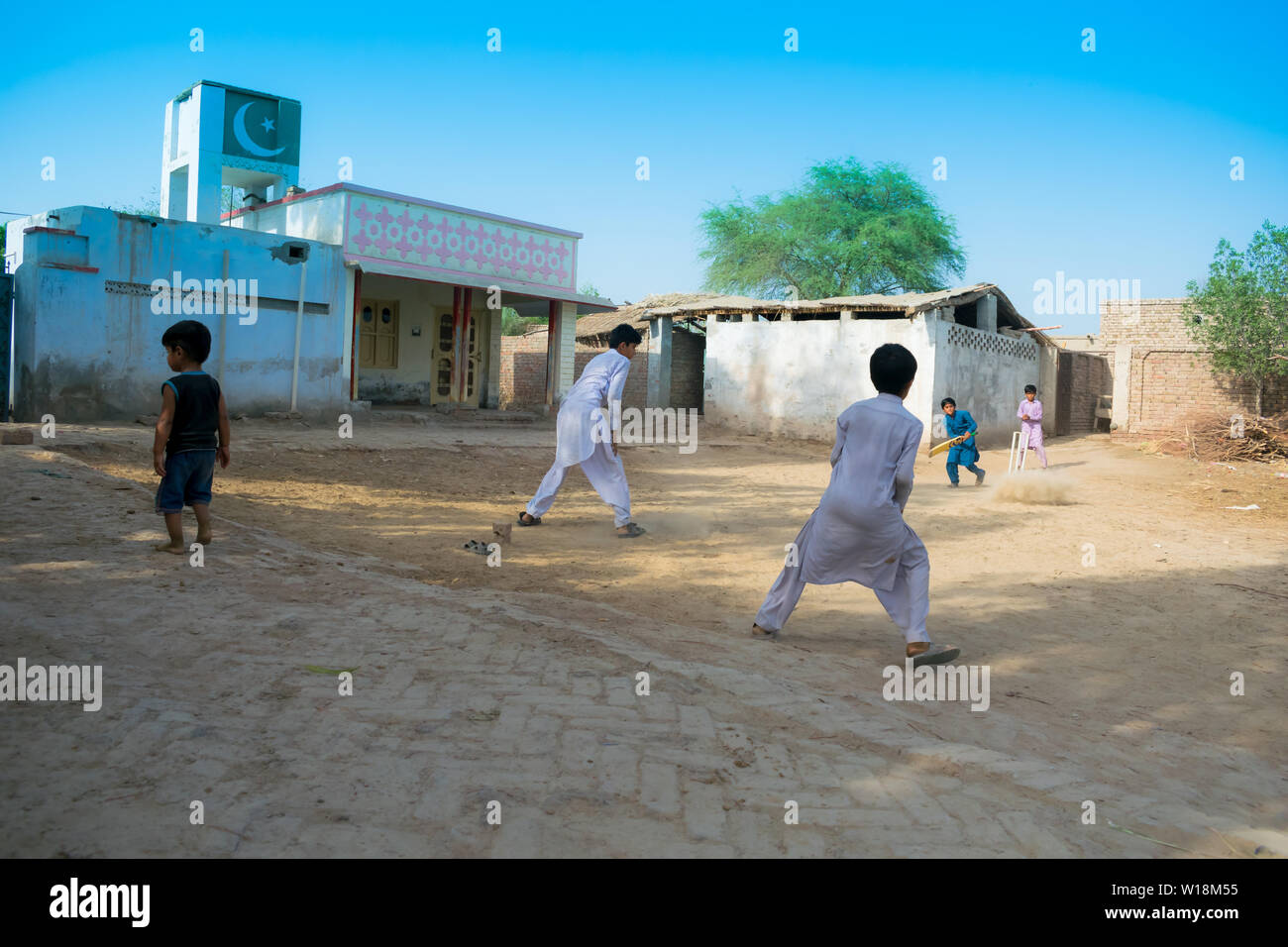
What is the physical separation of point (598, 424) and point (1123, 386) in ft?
58.3

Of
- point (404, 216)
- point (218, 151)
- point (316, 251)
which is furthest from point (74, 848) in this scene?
point (218, 151)

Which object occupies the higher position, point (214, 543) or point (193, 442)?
point (193, 442)

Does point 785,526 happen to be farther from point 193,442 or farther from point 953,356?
point 953,356

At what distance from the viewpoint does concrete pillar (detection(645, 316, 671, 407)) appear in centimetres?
2261

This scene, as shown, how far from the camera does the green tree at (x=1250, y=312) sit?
1777 cm

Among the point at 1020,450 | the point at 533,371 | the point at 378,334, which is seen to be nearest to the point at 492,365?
the point at 378,334

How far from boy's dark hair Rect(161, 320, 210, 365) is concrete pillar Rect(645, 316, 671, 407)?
17515mm

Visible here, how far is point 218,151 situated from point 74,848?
18.5 m

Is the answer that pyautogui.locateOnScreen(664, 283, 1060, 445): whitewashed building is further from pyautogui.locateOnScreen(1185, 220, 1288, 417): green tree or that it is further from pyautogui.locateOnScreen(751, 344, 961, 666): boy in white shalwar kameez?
pyautogui.locateOnScreen(751, 344, 961, 666): boy in white shalwar kameez

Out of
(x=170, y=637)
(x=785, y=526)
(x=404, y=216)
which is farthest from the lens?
(x=404, y=216)

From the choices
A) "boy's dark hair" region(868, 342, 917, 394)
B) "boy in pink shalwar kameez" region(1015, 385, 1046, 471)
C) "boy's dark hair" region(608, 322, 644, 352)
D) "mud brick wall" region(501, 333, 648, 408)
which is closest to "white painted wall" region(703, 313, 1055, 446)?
"mud brick wall" region(501, 333, 648, 408)

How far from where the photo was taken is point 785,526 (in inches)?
347

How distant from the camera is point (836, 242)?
31.4 metres

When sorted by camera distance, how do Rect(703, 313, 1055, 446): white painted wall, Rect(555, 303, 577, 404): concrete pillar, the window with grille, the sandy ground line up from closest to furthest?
the sandy ground, Rect(703, 313, 1055, 446): white painted wall, the window with grille, Rect(555, 303, 577, 404): concrete pillar
